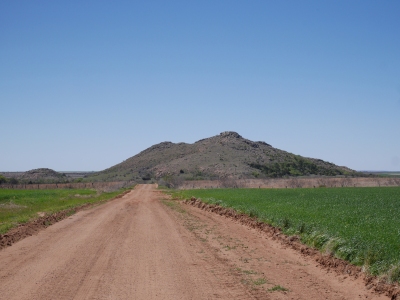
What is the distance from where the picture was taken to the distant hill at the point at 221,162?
11694 centimetres

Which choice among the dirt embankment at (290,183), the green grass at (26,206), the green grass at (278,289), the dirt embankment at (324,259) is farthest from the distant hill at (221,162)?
the green grass at (278,289)

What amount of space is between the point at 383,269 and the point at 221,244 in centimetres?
745

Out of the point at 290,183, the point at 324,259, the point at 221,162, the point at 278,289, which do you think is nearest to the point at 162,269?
the point at 278,289

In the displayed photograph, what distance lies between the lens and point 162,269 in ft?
41.0

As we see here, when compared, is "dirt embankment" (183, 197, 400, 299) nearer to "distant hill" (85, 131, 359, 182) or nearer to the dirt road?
the dirt road

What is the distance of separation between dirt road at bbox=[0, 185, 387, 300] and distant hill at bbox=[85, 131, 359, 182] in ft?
277

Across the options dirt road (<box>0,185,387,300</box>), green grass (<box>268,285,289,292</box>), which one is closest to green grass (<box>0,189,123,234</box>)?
dirt road (<box>0,185,387,300</box>)

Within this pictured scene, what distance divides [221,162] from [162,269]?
11085cm

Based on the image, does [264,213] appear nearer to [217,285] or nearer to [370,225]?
[370,225]

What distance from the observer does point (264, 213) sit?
2322 cm

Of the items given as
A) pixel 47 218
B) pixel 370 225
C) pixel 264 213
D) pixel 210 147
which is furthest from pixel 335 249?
pixel 210 147

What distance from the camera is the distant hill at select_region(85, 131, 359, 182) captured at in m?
117

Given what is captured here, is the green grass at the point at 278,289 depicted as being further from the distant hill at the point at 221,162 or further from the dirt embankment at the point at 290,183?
the distant hill at the point at 221,162

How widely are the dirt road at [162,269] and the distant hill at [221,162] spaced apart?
84567 millimetres
